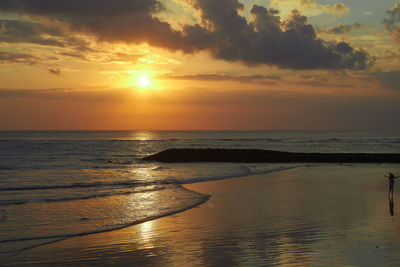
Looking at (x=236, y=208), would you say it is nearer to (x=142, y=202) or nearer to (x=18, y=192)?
(x=142, y=202)

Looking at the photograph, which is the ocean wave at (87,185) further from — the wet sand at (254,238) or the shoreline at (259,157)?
the shoreline at (259,157)

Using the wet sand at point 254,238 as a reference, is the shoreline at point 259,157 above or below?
below

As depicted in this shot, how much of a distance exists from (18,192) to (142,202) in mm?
7893

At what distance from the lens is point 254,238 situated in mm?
10914

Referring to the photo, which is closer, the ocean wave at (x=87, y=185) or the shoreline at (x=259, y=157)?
the ocean wave at (x=87, y=185)

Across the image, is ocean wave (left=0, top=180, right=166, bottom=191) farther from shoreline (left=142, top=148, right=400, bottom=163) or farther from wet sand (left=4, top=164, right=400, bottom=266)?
shoreline (left=142, top=148, right=400, bottom=163)

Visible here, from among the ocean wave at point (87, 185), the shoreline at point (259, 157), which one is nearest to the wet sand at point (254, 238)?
the ocean wave at point (87, 185)

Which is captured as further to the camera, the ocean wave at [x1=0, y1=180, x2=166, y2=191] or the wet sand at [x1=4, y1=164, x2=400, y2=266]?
the ocean wave at [x1=0, y1=180, x2=166, y2=191]

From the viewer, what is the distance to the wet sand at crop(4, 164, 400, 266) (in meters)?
9.07

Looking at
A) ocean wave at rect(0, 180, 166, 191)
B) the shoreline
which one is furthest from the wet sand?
the shoreline

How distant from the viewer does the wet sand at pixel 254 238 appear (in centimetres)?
907

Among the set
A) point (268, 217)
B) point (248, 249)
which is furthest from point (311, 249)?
point (268, 217)

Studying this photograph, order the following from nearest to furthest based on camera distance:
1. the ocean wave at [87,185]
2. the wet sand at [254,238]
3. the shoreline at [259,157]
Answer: the wet sand at [254,238], the ocean wave at [87,185], the shoreline at [259,157]

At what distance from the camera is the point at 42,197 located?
19.4 m
